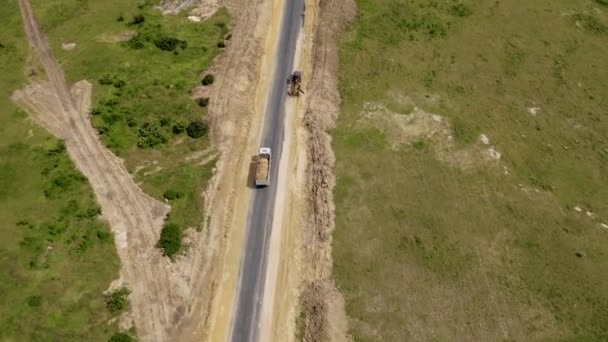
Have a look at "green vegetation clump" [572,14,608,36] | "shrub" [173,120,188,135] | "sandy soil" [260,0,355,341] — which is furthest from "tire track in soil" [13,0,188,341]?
"green vegetation clump" [572,14,608,36]

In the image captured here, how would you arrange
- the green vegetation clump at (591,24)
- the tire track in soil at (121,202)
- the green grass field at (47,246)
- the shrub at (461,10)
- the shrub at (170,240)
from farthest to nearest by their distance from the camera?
1. the shrub at (461,10)
2. the green vegetation clump at (591,24)
3. the shrub at (170,240)
4. the tire track in soil at (121,202)
5. the green grass field at (47,246)

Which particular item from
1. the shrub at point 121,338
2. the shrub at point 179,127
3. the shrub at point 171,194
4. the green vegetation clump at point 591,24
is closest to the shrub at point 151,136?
the shrub at point 179,127

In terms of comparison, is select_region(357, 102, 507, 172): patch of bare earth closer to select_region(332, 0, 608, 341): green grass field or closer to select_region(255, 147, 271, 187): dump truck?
select_region(332, 0, 608, 341): green grass field

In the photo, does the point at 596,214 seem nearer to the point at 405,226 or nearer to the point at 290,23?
the point at 405,226

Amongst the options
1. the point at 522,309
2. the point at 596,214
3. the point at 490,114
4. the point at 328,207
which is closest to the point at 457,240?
the point at 522,309

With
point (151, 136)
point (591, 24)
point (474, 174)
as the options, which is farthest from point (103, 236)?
point (591, 24)

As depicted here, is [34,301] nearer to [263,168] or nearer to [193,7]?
→ [263,168]

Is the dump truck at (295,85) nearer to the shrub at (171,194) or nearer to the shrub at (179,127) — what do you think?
the shrub at (179,127)
